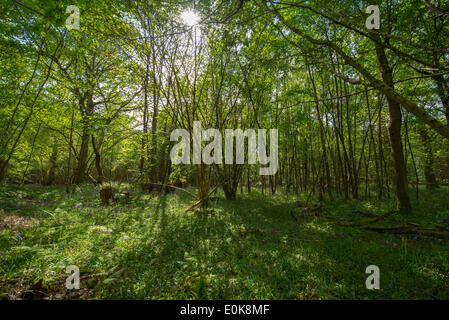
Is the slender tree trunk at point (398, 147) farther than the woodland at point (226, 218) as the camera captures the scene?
Yes

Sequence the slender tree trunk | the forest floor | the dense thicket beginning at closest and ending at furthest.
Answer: the forest floor
the dense thicket
the slender tree trunk

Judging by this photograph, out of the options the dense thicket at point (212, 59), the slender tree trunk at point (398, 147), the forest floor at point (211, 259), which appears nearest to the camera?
the forest floor at point (211, 259)

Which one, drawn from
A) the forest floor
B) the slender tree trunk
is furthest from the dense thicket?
the forest floor

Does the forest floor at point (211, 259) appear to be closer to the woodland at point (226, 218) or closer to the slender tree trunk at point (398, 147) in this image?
the woodland at point (226, 218)

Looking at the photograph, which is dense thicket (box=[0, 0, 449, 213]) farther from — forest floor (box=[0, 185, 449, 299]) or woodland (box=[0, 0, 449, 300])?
forest floor (box=[0, 185, 449, 299])

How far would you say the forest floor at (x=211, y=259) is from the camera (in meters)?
2.37

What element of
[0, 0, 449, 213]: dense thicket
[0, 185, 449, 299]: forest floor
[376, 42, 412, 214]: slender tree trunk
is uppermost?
[0, 0, 449, 213]: dense thicket

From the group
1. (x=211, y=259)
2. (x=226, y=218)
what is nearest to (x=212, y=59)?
(x=226, y=218)

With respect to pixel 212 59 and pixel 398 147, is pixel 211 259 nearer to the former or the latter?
pixel 398 147

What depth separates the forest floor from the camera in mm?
2367

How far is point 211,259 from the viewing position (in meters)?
3.26

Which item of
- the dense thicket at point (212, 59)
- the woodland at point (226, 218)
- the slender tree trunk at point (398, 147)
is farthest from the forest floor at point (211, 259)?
the dense thicket at point (212, 59)
